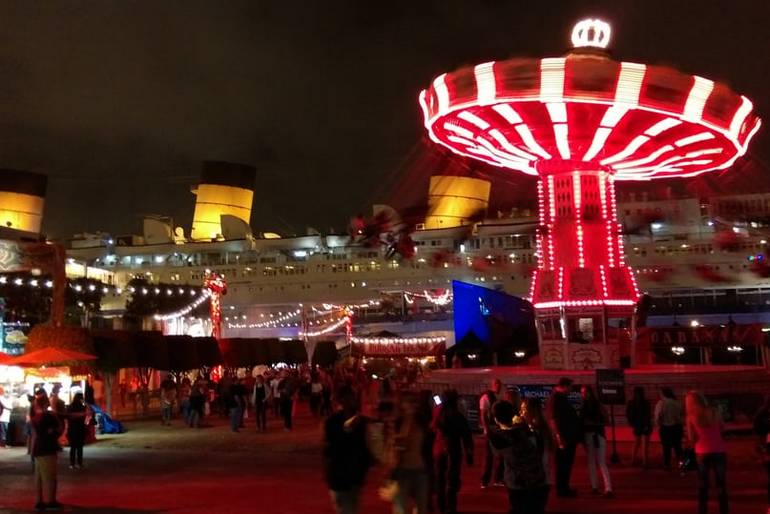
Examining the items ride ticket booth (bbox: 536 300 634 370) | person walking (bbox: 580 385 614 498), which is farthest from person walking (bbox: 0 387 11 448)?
person walking (bbox: 580 385 614 498)

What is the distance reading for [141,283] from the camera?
144ft

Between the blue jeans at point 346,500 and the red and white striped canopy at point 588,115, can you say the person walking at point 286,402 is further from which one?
the blue jeans at point 346,500

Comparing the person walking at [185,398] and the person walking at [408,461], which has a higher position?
the person walking at [185,398]

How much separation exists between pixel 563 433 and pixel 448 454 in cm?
156

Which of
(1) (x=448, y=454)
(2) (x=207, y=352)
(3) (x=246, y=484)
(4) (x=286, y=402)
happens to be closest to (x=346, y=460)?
(1) (x=448, y=454)

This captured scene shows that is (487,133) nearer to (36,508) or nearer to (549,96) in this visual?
(549,96)

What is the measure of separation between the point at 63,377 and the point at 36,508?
30.7ft

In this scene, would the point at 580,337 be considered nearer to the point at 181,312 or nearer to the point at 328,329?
the point at 181,312

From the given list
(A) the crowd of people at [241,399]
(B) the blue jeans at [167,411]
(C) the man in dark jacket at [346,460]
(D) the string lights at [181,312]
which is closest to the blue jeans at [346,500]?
(C) the man in dark jacket at [346,460]

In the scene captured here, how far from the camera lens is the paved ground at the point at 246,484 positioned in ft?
30.7

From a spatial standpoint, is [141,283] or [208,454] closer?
[208,454]

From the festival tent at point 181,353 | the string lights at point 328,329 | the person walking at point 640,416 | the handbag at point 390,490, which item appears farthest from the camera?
the string lights at point 328,329

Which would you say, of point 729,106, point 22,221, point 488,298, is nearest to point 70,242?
point 22,221

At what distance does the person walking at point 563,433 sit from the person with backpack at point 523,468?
11.0 feet
